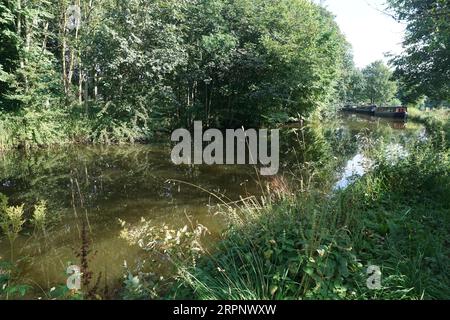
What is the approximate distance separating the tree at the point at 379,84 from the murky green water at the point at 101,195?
57397 millimetres

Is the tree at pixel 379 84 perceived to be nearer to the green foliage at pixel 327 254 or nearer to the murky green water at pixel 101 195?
the murky green water at pixel 101 195

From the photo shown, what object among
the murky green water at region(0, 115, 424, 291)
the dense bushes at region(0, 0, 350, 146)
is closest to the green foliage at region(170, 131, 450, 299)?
the murky green water at region(0, 115, 424, 291)

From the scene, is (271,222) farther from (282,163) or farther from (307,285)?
(282,163)

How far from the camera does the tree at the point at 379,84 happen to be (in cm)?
6272

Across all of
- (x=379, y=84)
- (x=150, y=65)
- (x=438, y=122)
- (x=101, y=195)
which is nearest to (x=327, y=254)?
(x=101, y=195)

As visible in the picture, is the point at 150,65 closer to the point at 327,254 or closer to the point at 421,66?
the point at 327,254

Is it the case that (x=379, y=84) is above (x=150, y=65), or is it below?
above

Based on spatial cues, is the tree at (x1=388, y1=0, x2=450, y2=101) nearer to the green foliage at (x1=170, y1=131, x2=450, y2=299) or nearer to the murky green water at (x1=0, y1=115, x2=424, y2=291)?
the murky green water at (x1=0, y1=115, x2=424, y2=291)

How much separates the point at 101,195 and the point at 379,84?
2588 inches

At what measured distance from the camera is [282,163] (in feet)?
36.1

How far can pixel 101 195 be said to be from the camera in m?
7.32

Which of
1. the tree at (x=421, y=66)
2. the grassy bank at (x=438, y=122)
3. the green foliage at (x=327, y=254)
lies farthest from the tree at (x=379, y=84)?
the green foliage at (x=327, y=254)
